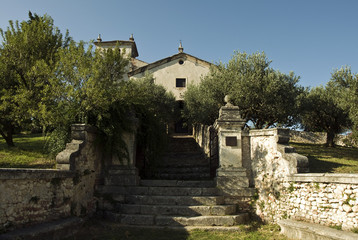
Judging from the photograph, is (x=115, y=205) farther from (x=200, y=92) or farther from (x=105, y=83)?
(x=200, y=92)

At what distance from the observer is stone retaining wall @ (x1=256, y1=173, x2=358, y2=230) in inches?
209

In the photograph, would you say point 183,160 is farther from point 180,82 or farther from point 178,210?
point 180,82

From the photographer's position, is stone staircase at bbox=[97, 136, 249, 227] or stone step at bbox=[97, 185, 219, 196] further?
stone step at bbox=[97, 185, 219, 196]

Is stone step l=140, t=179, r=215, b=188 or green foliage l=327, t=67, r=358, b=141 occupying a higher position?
green foliage l=327, t=67, r=358, b=141

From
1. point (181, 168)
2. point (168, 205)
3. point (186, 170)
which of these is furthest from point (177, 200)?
point (181, 168)

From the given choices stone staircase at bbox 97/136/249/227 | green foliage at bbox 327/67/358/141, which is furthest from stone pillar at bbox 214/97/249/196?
green foliage at bbox 327/67/358/141

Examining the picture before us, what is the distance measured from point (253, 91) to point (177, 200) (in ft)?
31.5

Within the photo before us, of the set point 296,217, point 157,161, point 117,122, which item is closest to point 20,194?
point 117,122

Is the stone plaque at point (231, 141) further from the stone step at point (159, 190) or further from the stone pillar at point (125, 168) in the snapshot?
the stone pillar at point (125, 168)

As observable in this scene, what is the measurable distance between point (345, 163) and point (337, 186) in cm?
815

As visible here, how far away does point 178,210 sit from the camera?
→ 6.83 metres

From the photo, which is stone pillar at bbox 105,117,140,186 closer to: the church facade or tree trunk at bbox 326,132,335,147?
the church facade

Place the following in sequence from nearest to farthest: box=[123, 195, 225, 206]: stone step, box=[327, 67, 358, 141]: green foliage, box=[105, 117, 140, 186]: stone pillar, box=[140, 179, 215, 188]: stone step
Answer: box=[123, 195, 225, 206]: stone step → box=[105, 117, 140, 186]: stone pillar → box=[140, 179, 215, 188]: stone step → box=[327, 67, 358, 141]: green foliage

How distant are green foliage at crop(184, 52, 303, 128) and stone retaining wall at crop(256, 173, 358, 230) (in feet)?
28.0
